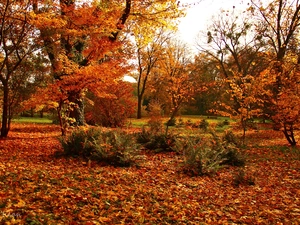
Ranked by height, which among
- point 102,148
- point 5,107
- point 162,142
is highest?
point 5,107

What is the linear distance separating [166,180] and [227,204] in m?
1.69

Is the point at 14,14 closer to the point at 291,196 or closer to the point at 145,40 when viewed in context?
the point at 145,40

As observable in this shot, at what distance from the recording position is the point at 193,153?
23.4ft

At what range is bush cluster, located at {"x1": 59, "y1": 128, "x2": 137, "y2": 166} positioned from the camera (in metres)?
7.30

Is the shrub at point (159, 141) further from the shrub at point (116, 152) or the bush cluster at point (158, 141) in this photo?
the shrub at point (116, 152)

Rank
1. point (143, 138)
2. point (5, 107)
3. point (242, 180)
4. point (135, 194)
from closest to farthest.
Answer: point (135, 194)
point (242, 180)
point (143, 138)
point (5, 107)

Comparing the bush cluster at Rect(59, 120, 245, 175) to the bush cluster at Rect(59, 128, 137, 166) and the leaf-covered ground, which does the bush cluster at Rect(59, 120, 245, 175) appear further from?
the leaf-covered ground

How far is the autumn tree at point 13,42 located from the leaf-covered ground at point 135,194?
3.35 metres

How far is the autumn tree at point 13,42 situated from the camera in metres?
7.95

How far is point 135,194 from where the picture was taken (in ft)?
16.2

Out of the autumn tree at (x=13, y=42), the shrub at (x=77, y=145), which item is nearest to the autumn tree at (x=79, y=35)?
the autumn tree at (x=13, y=42)

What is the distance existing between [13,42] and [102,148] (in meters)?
4.87

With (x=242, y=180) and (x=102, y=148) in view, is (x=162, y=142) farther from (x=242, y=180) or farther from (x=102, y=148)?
(x=242, y=180)

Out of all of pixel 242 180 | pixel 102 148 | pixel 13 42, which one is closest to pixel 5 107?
pixel 13 42
